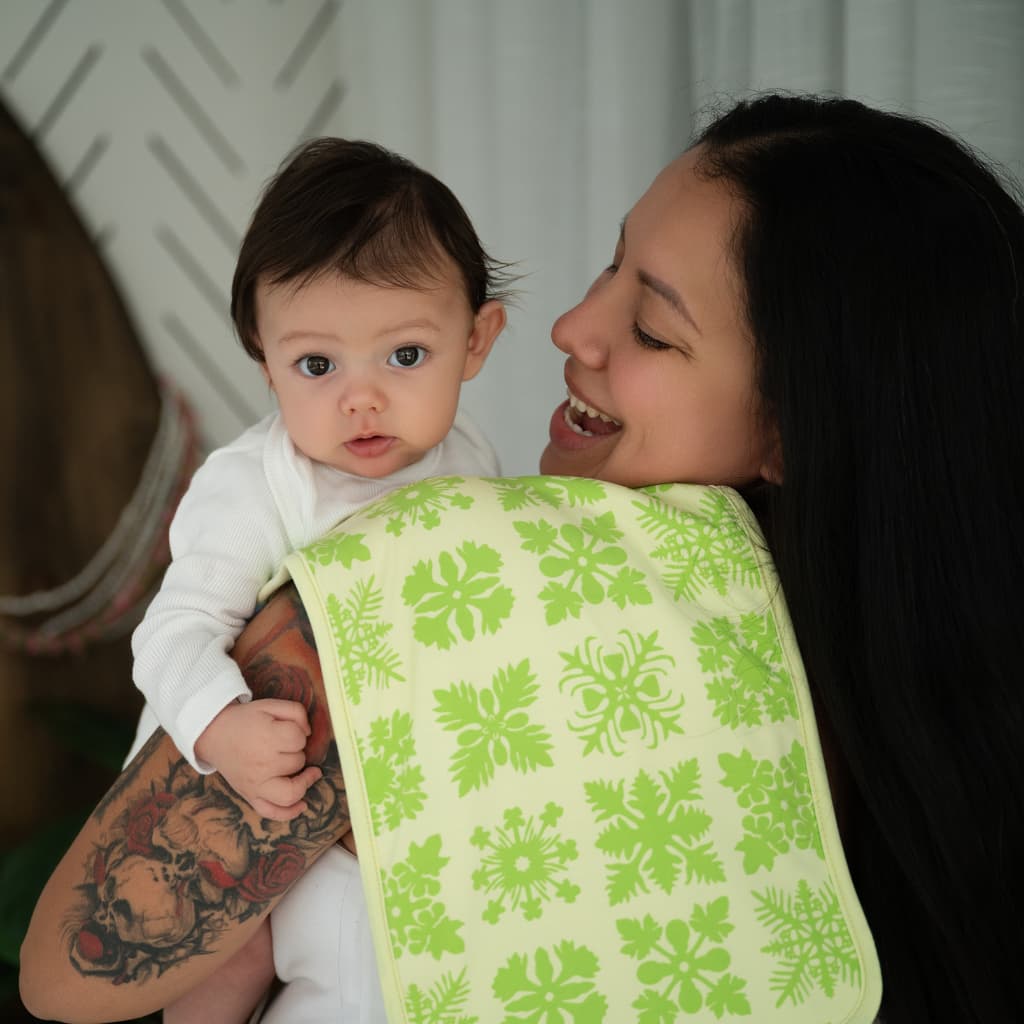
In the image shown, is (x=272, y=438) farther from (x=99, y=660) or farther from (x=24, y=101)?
(x=24, y=101)

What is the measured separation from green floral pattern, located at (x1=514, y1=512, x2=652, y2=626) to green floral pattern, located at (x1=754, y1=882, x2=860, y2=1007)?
29 centimetres

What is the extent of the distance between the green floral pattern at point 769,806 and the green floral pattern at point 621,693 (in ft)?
0.23

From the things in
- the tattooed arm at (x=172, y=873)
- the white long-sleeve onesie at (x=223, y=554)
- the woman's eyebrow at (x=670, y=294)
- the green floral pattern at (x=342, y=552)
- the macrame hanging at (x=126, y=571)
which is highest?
the woman's eyebrow at (x=670, y=294)

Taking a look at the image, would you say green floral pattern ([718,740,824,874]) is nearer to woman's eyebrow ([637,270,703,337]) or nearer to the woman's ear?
the woman's ear

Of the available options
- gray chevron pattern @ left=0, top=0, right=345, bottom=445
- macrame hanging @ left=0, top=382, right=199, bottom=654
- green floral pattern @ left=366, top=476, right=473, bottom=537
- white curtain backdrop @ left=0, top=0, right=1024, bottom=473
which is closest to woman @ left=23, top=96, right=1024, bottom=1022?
green floral pattern @ left=366, top=476, right=473, bottom=537

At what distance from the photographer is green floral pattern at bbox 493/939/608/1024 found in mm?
928

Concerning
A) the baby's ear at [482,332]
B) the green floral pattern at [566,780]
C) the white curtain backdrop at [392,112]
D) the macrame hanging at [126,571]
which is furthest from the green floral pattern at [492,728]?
the macrame hanging at [126,571]

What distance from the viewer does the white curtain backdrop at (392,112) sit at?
7.08 ft

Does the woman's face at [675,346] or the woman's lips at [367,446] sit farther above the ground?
the woman's face at [675,346]

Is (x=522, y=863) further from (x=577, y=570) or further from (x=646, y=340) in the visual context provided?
(x=646, y=340)

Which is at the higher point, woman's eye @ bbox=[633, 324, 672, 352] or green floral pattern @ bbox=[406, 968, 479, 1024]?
woman's eye @ bbox=[633, 324, 672, 352]

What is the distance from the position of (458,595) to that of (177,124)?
2141 mm

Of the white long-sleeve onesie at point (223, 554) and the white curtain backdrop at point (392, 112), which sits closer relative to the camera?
the white long-sleeve onesie at point (223, 554)

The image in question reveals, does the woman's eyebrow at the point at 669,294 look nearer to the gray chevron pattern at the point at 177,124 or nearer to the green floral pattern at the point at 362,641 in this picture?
the green floral pattern at the point at 362,641
